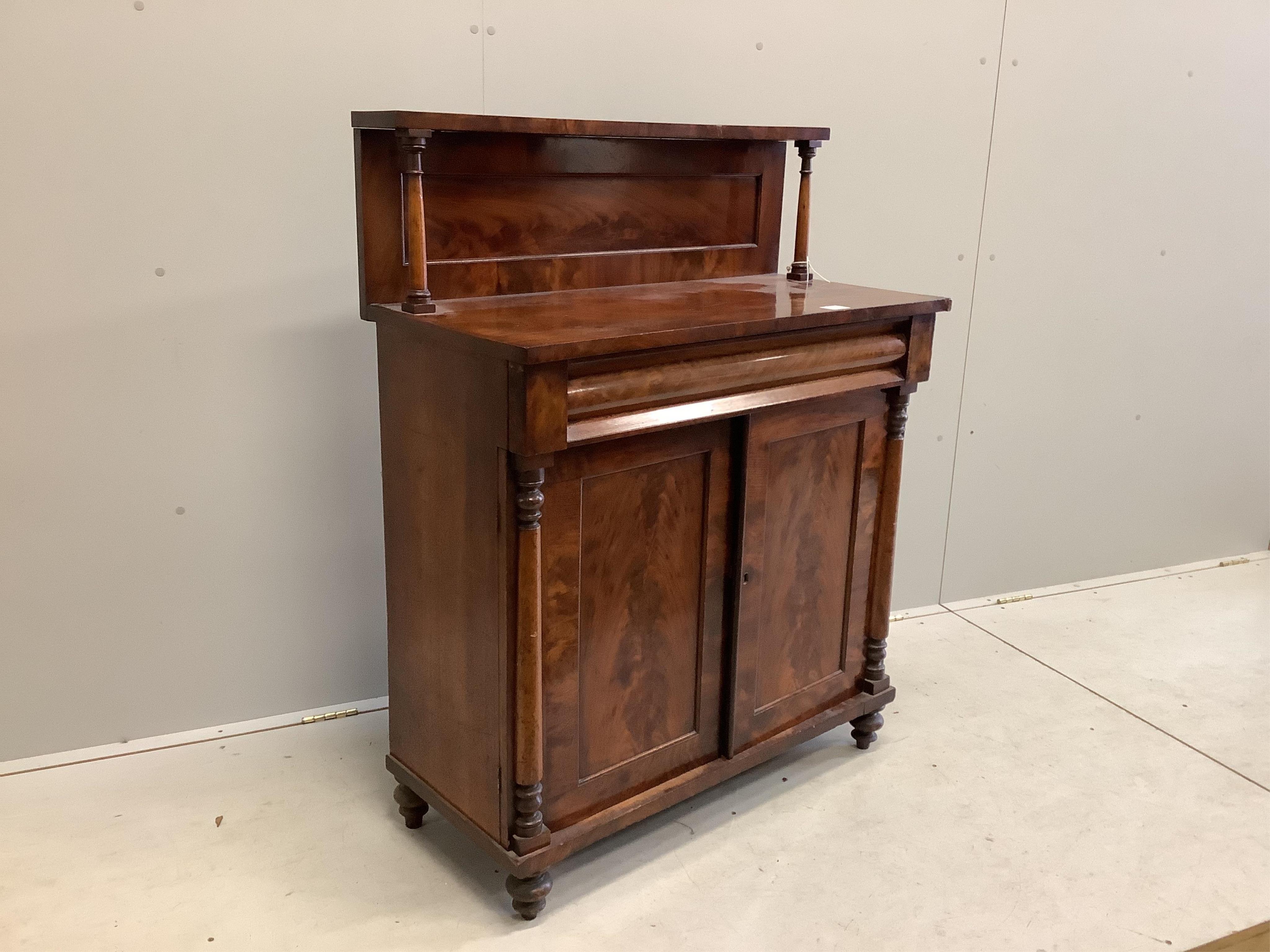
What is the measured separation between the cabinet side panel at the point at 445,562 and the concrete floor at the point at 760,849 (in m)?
0.23

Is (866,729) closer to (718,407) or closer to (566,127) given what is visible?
(718,407)

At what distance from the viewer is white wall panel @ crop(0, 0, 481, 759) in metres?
2.23

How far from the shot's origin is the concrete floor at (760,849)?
2033 millimetres

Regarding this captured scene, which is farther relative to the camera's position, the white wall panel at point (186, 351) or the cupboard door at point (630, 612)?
the white wall panel at point (186, 351)

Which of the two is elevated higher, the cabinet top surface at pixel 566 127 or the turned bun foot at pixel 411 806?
the cabinet top surface at pixel 566 127

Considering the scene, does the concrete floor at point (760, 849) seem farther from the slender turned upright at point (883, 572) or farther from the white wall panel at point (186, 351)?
the white wall panel at point (186, 351)

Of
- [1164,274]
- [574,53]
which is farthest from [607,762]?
[1164,274]

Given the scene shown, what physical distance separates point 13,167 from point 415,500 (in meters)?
1.01

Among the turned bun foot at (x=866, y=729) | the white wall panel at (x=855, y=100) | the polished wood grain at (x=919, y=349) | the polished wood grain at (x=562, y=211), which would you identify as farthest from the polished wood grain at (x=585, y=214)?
the turned bun foot at (x=866, y=729)

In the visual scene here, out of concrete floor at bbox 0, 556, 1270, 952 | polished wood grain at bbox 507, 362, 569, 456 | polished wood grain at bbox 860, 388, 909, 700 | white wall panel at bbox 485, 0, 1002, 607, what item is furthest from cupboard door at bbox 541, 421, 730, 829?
white wall panel at bbox 485, 0, 1002, 607

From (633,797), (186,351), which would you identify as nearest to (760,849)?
(633,797)

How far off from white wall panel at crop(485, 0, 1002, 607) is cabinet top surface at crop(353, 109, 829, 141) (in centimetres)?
19

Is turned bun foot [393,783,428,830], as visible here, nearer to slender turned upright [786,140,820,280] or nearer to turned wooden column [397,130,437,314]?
turned wooden column [397,130,437,314]

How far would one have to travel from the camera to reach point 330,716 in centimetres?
272
